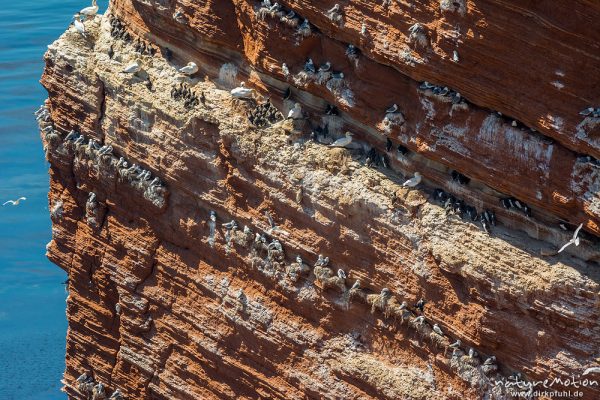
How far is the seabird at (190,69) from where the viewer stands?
46.8 ft

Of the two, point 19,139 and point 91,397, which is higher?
point 91,397

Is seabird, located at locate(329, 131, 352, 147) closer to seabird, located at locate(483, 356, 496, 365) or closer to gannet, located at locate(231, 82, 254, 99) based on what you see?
gannet, located at locate(231, 82, 254, 99)

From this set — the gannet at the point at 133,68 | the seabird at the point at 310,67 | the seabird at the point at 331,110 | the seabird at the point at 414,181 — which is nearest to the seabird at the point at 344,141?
the seabird at the point at 331,110

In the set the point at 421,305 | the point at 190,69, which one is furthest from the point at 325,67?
the point at 421,305

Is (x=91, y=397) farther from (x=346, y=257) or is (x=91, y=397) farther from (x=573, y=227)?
(x=573, y=227)

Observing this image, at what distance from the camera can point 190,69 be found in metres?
14.3

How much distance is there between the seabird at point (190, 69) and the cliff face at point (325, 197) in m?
0.11

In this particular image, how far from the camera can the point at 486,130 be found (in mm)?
11180

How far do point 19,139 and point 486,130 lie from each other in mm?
21786

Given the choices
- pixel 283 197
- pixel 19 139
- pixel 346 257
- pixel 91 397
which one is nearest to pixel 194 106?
pixel 283 197

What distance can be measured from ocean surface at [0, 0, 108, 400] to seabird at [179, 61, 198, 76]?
1137 cm

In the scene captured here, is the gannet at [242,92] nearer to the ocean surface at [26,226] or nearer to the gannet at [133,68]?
the gannet at [133,68]

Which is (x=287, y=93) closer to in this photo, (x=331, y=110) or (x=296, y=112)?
(x=296, y=112)

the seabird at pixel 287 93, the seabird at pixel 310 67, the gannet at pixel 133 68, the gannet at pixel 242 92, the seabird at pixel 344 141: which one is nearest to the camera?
the seabird at pixel 344 141
